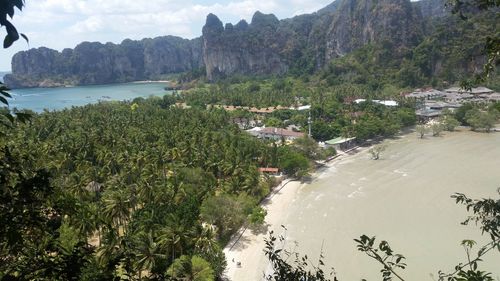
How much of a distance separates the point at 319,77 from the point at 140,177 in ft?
312

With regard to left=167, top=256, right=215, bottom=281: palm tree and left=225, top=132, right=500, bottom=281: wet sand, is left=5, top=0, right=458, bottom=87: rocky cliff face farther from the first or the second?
left=167, top=256, right=215, bottom=281: palm tree

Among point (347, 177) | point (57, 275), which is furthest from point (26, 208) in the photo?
point (347, 177)

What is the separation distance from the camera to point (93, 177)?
1265 inches

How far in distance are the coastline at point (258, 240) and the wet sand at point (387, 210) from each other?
6cm

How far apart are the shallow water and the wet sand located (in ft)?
0.19

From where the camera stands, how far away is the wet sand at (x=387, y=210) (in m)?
24.3

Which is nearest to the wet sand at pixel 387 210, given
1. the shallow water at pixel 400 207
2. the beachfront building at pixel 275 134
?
the shallow water at pixel 400 207

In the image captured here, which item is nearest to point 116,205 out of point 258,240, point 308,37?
point 258,240

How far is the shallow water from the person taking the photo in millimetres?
24500

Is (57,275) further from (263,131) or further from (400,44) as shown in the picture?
(400,44)

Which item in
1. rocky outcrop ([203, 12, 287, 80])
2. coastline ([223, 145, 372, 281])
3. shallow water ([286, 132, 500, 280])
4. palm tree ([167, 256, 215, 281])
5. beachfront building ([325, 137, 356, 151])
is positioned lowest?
shallow water ([286, 132, 500, 280])

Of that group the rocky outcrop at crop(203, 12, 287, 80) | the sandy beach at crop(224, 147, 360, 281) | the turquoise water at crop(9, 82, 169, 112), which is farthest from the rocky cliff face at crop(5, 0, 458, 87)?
the sandy beach at crop(224, 147, 360, 281)

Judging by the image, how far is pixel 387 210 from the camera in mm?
32406

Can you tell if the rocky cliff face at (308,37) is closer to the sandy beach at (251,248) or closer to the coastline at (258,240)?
the coastline at (258,240)
